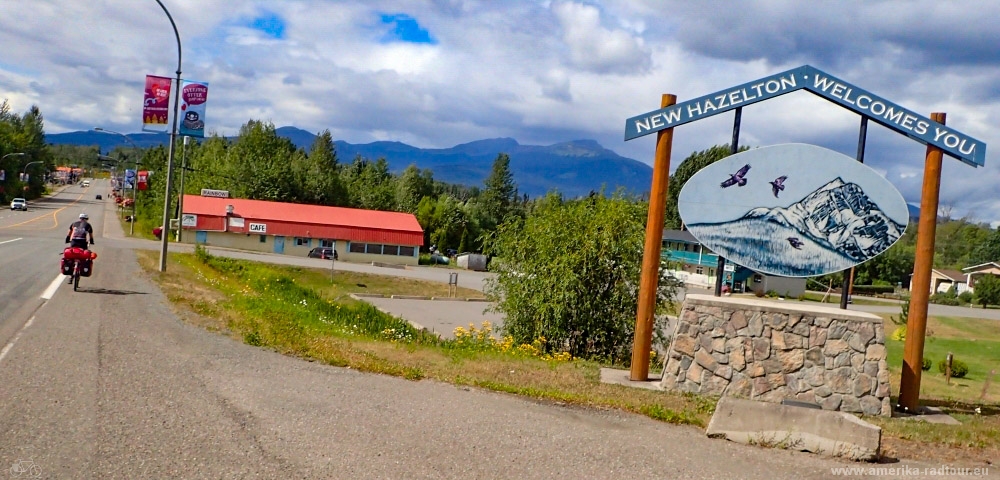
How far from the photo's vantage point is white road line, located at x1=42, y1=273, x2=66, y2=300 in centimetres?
1651

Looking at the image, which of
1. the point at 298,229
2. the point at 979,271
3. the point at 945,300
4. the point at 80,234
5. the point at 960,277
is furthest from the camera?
the point at 960,277

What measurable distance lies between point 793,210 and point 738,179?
36.0 inches

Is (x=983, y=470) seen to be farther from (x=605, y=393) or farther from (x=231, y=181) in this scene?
(x=231, y=181)

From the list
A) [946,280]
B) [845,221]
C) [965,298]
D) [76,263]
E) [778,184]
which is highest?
[778,184]

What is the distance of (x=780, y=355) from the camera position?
1096 centimetres

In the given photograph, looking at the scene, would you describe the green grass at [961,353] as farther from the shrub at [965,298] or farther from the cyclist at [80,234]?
the shrub at [965,298]

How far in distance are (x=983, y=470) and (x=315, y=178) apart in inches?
3741

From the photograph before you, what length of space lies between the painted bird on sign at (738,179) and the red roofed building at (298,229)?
2429 inches

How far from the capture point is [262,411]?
8023 mm

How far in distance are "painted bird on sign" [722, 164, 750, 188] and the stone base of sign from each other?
4.51 meters

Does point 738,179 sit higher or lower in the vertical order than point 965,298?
higher

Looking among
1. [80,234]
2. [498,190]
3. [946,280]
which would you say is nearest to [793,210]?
[80,234]

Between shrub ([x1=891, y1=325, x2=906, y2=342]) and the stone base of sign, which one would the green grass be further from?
the stone base of sign

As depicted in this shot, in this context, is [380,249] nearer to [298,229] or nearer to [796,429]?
[298,229]
